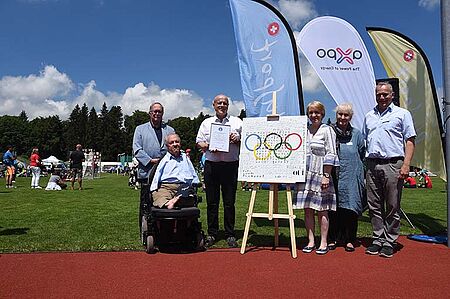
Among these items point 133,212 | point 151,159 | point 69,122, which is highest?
point 69,122

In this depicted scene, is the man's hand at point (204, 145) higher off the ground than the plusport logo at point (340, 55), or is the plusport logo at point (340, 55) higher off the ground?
the plusport logo at point (340, 55)

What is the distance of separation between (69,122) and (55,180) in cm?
7818

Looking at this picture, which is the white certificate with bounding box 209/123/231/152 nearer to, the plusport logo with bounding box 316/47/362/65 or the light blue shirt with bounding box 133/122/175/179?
the light blue shirt with bounding box 133/122/175/179

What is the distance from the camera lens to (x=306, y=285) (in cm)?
354

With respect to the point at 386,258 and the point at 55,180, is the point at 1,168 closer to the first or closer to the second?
the point at 55,180

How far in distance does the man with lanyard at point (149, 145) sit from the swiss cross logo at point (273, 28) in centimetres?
278

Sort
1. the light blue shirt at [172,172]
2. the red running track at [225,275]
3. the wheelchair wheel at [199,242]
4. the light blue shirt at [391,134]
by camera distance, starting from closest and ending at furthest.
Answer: the red running track at [225,275]
the light blue shirt at [391,134]
the wheelchair wheel at [199,242]
the light blue shirt at [172,172]

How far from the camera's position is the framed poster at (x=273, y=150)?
16.1ft

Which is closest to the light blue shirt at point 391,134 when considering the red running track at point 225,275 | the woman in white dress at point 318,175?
the woman in white dress at point 318,175

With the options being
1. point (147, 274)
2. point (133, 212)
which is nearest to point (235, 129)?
point (147, 274)

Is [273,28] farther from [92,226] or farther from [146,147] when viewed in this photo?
[92,226]

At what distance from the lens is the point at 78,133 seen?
3329 inches

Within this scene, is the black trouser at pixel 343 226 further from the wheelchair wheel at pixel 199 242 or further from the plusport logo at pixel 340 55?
the plusport logo at pixel 340 55

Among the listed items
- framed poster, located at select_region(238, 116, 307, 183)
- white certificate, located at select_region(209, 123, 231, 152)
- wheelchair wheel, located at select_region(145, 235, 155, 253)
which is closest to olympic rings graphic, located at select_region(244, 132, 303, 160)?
framed poster, located at select_region(238, 116, 307, 183)
